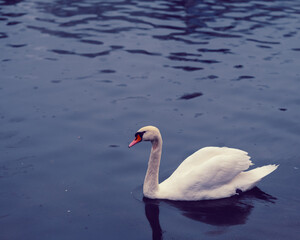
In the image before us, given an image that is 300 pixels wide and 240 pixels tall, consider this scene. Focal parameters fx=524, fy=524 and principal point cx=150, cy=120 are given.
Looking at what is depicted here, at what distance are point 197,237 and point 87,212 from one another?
1895 mm

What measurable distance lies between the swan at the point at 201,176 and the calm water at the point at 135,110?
0.58 feet

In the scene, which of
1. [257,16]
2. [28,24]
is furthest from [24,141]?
[257,16]

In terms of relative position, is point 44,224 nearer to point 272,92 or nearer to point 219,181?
point 219,181

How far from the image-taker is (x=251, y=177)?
944 centimetres

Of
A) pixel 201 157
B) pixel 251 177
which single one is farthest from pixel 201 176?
pixel 251 177

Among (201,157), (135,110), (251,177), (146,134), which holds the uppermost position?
(146,134)

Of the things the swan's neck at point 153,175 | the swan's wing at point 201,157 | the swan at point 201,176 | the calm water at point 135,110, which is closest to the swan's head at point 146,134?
the swan at point 201,176

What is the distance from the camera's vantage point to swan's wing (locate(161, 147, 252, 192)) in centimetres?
903

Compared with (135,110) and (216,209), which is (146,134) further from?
(135,110)

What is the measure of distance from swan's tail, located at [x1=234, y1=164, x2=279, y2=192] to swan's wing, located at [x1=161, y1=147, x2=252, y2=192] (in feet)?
0.57

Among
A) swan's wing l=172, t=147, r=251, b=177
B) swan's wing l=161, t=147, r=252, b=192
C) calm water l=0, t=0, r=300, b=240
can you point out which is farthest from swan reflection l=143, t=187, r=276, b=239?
swan's wing l=172, t=147, r=251, b=177

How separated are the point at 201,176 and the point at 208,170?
167 mm

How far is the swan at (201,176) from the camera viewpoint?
905 centimetres

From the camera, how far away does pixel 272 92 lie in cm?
1405
